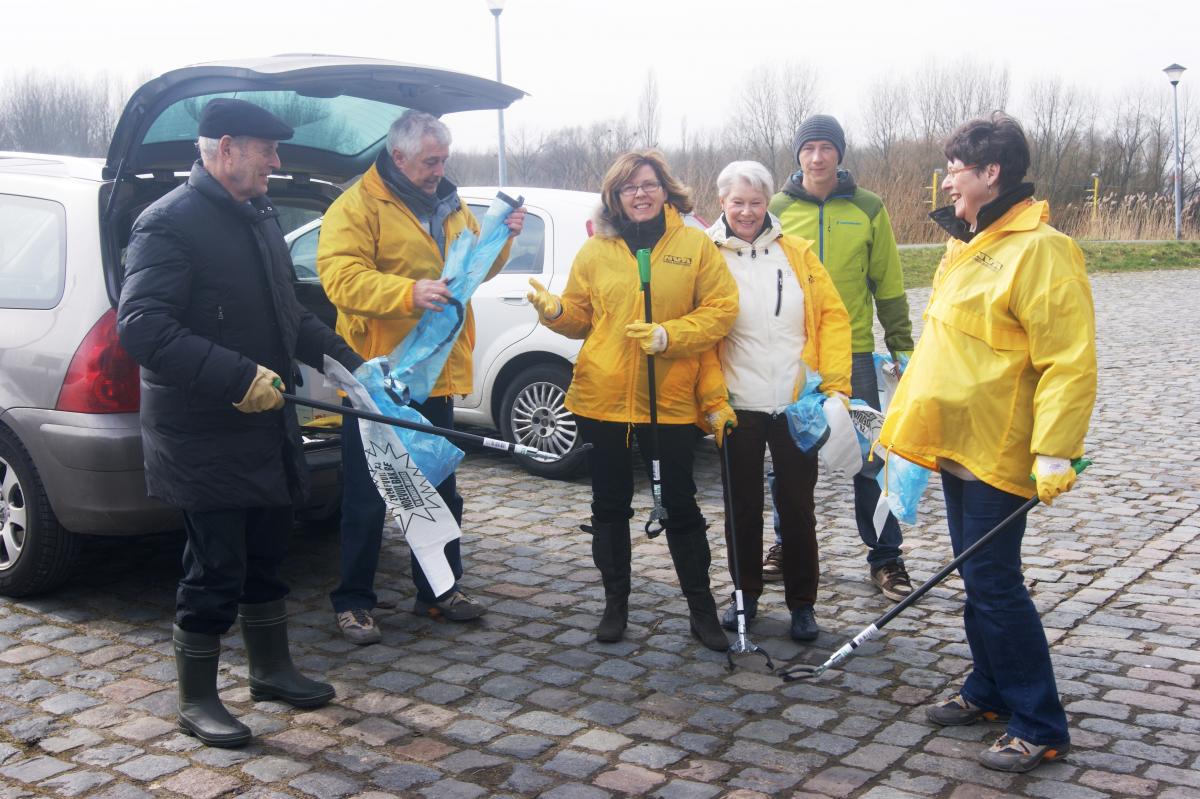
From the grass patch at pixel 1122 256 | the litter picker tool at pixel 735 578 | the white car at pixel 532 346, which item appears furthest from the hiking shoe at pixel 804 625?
the grass patch at pixel 1122 256

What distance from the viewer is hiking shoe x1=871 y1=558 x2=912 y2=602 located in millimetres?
5379

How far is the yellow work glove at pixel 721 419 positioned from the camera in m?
4.72

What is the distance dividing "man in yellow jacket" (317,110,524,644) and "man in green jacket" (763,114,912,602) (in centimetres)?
129

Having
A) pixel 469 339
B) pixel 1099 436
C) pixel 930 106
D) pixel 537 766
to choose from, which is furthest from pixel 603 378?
pixel 930 106

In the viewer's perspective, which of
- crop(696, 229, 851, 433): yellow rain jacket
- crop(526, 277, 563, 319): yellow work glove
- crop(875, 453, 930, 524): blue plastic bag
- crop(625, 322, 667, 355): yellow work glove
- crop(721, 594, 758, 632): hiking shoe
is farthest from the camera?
crop(721, 594, 758, 632): hiking shoe

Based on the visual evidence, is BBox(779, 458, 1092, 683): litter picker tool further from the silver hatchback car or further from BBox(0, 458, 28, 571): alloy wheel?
BBox(0, 458, 28, 571): alloy wheel

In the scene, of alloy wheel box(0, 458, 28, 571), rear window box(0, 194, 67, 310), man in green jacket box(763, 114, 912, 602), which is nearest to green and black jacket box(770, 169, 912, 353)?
man in green jacket box(763, 114, 912, 602)

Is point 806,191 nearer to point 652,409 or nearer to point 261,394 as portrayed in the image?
point 652,409

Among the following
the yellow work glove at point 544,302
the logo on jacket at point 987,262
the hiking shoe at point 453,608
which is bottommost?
the hiking shoe at point 453,608

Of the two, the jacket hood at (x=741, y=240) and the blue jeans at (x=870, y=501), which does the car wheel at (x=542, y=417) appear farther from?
the jacket hood at (x=741, y=240)

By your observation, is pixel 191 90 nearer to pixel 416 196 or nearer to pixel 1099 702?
pixel 416 196

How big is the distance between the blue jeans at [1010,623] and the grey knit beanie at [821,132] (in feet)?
6.71

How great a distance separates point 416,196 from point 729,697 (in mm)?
2299

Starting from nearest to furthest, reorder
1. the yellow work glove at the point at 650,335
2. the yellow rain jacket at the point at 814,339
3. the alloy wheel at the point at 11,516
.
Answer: the yellow work glove at the point at 650,335 → the yellow rain jacket at the point at 814,339 → the alloy wheel at the point at 11,516
